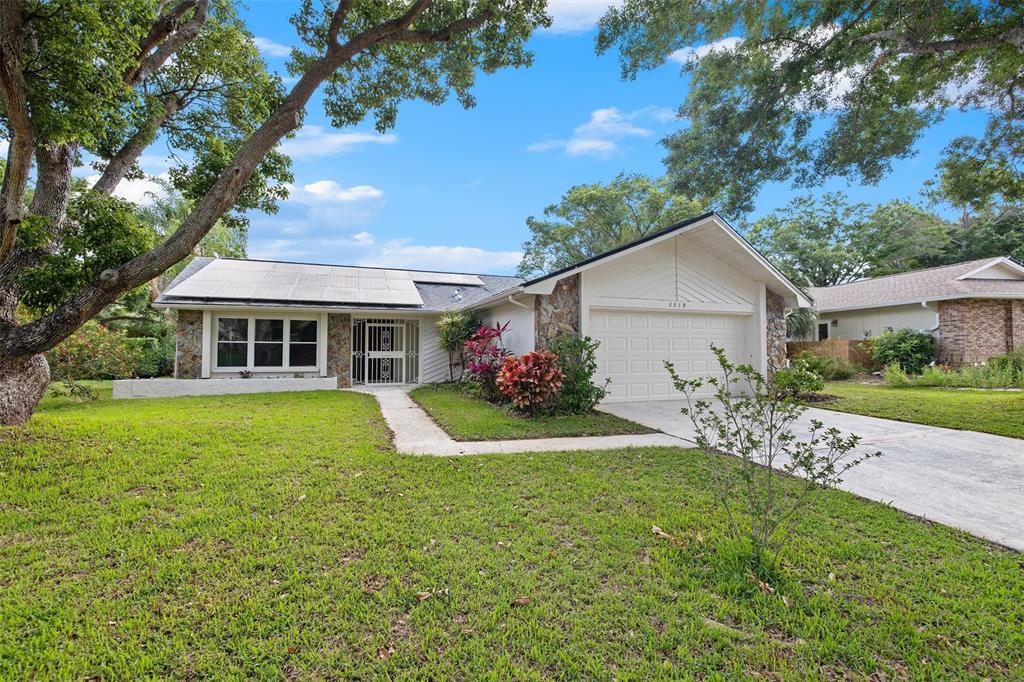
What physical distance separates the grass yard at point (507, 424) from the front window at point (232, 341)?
6257 mm

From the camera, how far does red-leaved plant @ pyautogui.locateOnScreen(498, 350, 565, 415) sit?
838 cm

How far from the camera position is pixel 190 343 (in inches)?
477

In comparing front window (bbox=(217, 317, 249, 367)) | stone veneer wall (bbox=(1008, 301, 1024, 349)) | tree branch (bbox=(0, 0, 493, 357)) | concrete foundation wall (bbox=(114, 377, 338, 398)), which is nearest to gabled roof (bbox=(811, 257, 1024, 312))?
stone veneer wall (bbox=(1008, 301, 1024, 349))

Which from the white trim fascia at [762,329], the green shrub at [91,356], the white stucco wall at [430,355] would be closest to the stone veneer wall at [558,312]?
the white trim fascia at [762,329]

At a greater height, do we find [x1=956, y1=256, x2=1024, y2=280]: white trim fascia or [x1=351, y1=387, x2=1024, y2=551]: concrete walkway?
[x1=956, y1=256, x2=1024, y2=280]: white trim fascia

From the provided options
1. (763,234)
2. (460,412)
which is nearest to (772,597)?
(460,412)

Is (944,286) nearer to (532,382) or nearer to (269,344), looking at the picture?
(532,382)

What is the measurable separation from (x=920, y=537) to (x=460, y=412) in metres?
6.76

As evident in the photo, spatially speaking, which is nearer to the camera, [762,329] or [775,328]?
[762,329]

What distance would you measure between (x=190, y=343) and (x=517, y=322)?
899 centimetres

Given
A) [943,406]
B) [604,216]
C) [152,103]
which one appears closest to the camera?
[152,103]

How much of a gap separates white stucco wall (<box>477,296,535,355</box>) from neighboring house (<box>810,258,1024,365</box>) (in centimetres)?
1550

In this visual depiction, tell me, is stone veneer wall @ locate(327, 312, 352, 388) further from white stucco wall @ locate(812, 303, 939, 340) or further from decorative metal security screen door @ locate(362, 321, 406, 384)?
white stucco wall @ locate(812, 303, 939, 340)

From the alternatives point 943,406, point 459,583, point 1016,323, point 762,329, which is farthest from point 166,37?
point 1016,323
